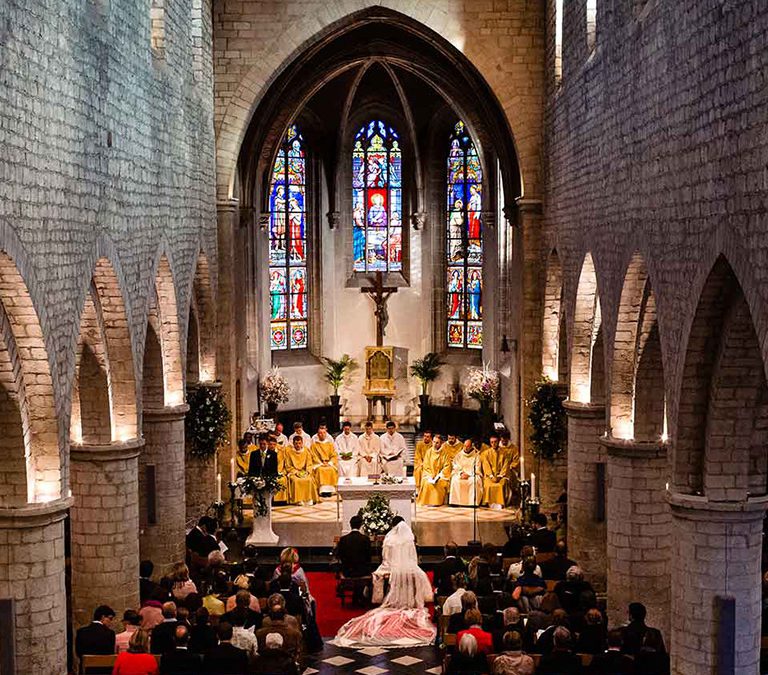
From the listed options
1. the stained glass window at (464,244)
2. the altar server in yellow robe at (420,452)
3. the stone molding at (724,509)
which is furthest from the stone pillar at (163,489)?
the stained glass window at (464,244)

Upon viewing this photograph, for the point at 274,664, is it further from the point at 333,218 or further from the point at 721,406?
the point at 333,218

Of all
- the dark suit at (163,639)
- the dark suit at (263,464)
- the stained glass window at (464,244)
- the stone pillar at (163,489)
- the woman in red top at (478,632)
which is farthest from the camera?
the stained glass window at (464,244)

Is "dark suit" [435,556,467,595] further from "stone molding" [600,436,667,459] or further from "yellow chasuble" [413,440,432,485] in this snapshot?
"yellow chasuble" [413,440,432,485]

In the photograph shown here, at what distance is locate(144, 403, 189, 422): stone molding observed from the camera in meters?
20.7

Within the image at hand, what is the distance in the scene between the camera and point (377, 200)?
36.2 meters

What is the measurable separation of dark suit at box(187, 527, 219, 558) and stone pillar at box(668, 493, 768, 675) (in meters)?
8.41

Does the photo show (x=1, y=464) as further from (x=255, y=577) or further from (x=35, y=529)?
(x=255, y=577)

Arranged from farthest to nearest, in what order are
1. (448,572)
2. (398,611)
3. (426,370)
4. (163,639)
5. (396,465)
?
(426,370) < (396,465) < (398,611) < (448,572) < (163,639)

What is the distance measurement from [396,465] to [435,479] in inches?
40.0

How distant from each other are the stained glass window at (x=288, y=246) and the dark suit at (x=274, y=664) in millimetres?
21274

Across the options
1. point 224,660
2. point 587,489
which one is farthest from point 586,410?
point 224,660

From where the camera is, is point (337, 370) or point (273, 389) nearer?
point (273, 389)

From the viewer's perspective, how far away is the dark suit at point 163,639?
1370 cm

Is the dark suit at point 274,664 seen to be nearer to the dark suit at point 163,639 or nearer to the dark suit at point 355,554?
the dark suit at point 163,639
